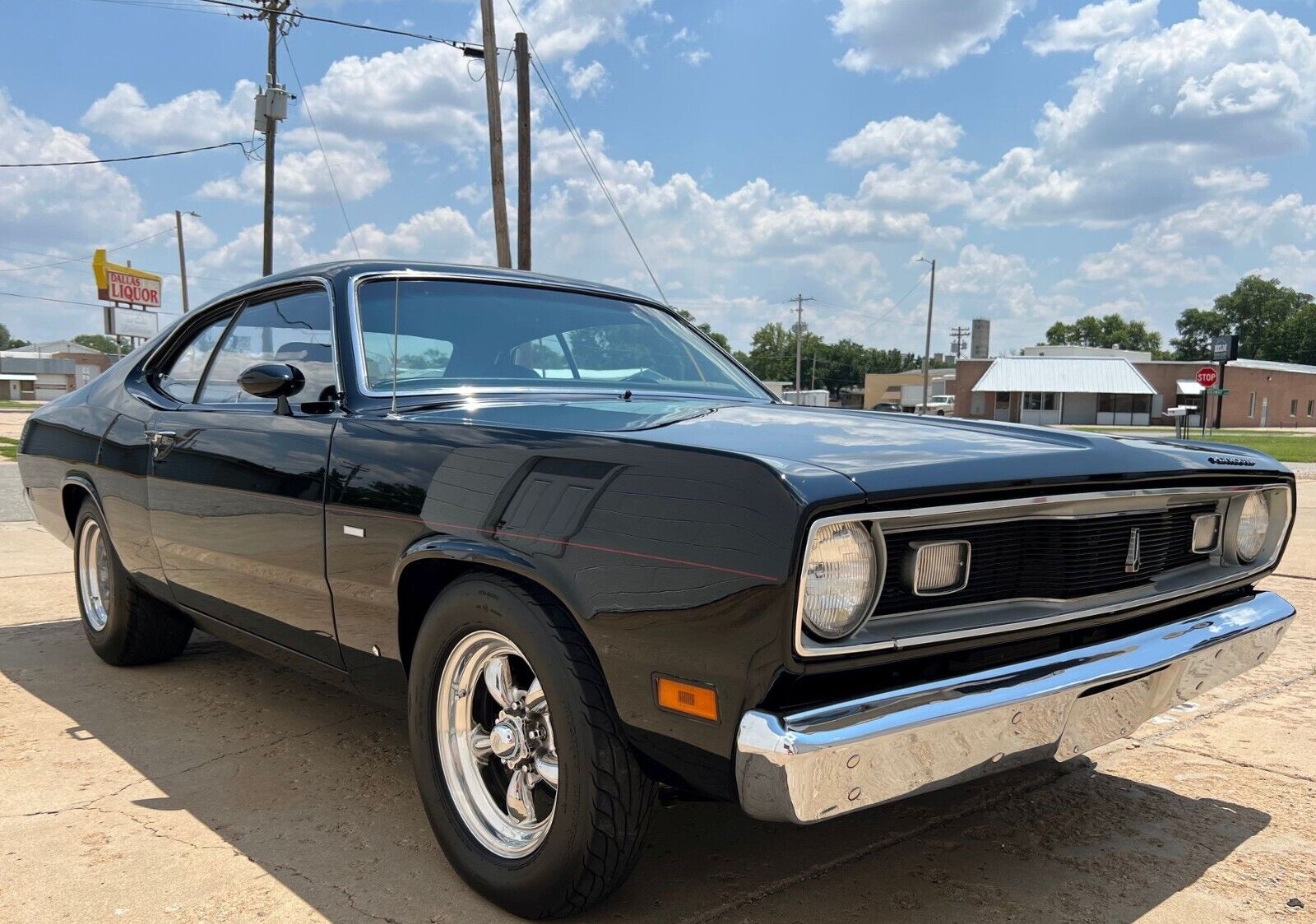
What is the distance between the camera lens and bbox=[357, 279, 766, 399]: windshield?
3137 millimetres

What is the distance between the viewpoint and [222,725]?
3727 mm

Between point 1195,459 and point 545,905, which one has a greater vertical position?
point 1195,459

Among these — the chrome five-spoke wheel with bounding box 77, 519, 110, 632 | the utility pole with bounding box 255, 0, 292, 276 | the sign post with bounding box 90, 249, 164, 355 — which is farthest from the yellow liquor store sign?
the chrome five-spoke wheel with bounding box 77, 519, 110, 632

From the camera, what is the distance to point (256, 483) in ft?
10.5

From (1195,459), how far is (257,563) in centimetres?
270

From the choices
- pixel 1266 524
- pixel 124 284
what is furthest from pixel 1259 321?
pixel 1266 524

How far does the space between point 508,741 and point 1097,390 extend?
56974mm

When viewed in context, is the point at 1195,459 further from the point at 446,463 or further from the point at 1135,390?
the point at 1135,390

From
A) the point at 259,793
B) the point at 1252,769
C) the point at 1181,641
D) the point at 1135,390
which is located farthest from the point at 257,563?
the point at 1135,390

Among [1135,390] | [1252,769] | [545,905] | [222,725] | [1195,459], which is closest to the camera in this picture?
[545,905]

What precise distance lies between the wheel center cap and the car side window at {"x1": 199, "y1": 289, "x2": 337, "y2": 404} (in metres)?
1.19

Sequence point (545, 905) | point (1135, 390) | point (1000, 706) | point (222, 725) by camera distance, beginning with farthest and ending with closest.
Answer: point (1135, 390)
point (222, 725)
point (545, 905)
point (1000, 706)

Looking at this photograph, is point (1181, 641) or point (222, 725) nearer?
point (1181, 641)

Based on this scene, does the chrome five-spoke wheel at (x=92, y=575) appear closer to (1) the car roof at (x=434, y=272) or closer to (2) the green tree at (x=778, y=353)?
(1) the car roof at (x=434, y=272)
